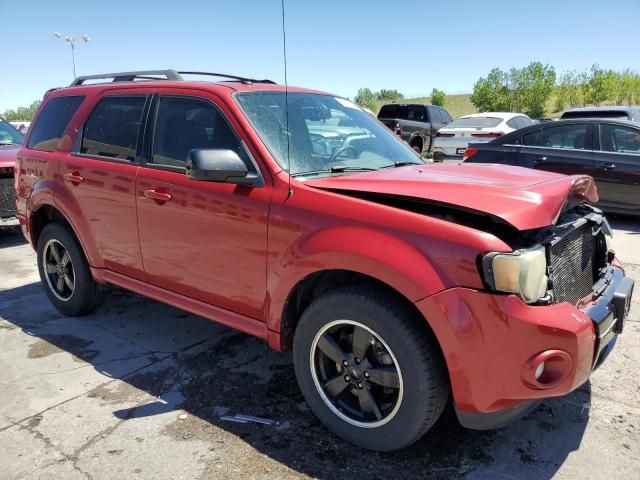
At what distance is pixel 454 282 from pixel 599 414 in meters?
1.53

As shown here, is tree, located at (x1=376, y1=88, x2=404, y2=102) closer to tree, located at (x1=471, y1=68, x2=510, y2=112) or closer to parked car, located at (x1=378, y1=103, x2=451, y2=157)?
tree, located at (x1=471, y1=68, x2=510, y2=112)

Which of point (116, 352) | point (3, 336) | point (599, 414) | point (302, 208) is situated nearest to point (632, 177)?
point (599, 414)

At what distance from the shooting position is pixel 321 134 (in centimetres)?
338

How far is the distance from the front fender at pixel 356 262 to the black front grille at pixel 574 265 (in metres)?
0.60

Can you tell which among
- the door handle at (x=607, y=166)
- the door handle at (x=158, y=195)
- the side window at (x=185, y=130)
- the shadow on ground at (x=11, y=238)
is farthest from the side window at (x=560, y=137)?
the shadow on ground at (x=11, y=238)

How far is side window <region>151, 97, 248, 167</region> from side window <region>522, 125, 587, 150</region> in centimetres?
653

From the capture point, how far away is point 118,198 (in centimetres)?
364

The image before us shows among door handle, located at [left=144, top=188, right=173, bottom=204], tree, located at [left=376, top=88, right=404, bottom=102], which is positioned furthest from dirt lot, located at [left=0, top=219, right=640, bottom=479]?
tree, located at [left=376, top=88, right=404, bottom=102]

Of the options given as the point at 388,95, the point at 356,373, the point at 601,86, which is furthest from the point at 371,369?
the point at 388,95

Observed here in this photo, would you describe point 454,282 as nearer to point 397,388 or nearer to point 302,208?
point 397,388

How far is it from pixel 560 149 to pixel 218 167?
6.89 metres

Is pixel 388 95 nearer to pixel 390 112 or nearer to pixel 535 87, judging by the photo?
pixel 535 87

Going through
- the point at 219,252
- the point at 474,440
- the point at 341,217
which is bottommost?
the point at 474,440

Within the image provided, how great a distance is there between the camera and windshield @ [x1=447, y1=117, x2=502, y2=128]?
1173 centimetres
